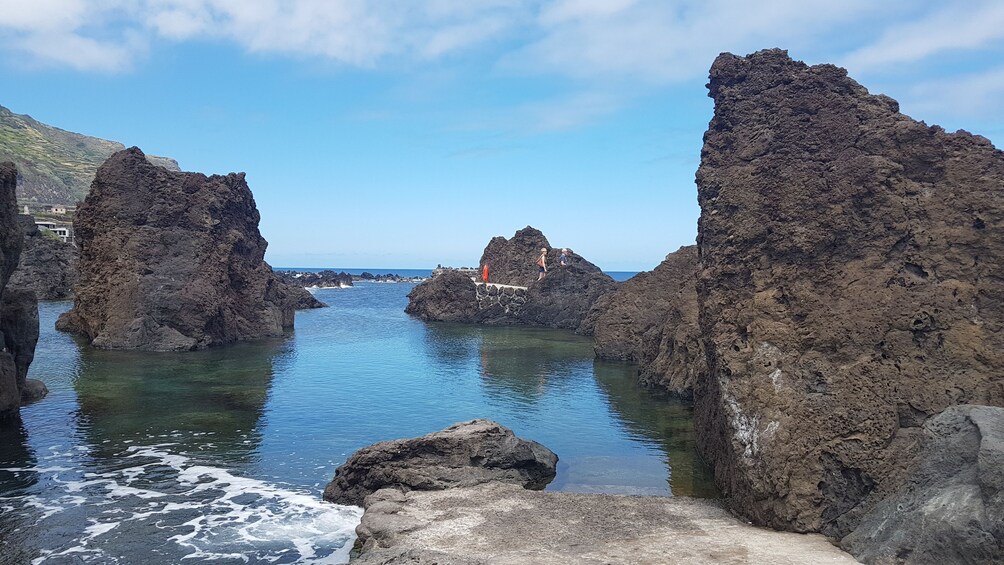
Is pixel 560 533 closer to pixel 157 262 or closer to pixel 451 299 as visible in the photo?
pixel 157 262

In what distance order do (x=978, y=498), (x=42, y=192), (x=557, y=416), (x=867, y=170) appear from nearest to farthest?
(x=978, y=498)
(x=867, y=170)
(x=557, y=416)
(x=42, y=192)

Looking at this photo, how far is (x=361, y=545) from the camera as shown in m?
14.1

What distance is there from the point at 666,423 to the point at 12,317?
80.3 feet

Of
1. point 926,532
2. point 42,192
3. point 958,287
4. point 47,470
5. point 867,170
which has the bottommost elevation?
point 47,470

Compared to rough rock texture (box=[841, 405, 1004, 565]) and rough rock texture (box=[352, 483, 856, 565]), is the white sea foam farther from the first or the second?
rough rock texture (box=[841, 405, 1004, 565])

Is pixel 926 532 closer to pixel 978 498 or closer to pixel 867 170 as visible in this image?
pixel 978 498

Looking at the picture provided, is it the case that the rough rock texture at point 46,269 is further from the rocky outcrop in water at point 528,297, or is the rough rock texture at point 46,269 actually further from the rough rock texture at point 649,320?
the rough rock texture at point 649,320

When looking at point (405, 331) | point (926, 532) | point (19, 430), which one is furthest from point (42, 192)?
point (926, 532)

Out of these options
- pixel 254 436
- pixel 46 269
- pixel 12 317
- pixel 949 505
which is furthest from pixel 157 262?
pixel 949 505

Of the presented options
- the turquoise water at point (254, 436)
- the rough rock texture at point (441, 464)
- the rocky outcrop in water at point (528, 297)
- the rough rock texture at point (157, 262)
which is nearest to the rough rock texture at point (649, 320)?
the turquoise water at point (254, 436)

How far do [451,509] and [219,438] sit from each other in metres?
11.7

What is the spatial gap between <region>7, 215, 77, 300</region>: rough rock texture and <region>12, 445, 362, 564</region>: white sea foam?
209ft

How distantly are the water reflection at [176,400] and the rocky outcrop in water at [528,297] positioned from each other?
105ft

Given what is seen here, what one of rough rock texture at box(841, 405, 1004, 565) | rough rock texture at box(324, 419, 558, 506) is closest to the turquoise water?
rough rock texture at box(324, 419, 558, 506)
